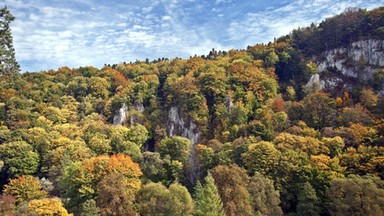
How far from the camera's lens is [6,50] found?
23422 millimetres

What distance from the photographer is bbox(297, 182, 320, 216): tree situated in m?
34.3

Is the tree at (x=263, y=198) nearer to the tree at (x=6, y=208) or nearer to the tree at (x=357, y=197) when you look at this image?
the tree at (x=357, y=197)

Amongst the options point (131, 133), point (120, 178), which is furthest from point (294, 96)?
point (120, 178)

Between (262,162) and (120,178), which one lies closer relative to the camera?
(120,178)

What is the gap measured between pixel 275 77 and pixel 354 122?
26.2 meters

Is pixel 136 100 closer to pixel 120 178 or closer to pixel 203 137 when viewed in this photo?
pixel 203 137

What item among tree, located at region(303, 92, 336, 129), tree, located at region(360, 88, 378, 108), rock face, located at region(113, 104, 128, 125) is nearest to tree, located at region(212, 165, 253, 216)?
tree, located at region(303, 92, 336, 129)

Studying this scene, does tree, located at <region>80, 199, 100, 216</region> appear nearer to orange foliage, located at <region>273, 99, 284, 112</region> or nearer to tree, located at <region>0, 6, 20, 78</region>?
tree, located at <region>0, 6, 20, 78</region>

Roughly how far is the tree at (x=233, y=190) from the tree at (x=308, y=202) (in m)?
6.71

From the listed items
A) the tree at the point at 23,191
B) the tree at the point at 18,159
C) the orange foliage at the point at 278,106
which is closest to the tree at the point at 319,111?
the orange foliage at the point at 278,106

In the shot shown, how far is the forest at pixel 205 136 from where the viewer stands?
33031 mm

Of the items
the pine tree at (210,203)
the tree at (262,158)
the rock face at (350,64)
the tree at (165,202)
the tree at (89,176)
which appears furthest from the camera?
the rock face at (350,64)

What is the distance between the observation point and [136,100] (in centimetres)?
7200

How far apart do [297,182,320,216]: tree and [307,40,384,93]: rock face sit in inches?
1435
